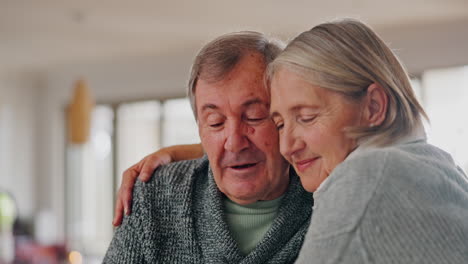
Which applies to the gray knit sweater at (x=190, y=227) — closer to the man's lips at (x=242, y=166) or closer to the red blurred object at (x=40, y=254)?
the man's lips at (x=242, y=166)

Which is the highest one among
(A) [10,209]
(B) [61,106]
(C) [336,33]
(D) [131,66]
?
(C) [336,33]

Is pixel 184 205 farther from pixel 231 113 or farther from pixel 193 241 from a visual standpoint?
pixel 231 113

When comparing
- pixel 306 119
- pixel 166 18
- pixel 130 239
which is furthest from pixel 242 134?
pixel 166 18

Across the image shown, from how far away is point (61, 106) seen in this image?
31.4 feet

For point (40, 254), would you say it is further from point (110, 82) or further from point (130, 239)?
point (130, 239)

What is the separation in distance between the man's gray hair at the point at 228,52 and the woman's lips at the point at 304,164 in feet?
1.13

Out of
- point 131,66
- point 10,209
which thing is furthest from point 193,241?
point 131,66

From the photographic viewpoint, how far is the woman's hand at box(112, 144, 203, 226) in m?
1.59

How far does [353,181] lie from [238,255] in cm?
67

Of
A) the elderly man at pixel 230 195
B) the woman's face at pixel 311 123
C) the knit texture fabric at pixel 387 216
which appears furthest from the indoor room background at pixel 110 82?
the knit texture fabric at pixel 387 216

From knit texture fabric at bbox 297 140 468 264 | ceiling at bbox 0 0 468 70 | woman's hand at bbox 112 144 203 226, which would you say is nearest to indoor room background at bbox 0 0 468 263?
ceiling at bbox 0 0 468 70

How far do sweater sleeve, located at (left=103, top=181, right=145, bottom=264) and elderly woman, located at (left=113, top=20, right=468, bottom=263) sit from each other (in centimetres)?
49

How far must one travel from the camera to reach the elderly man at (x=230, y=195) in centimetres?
146

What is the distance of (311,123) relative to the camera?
1194 mm
